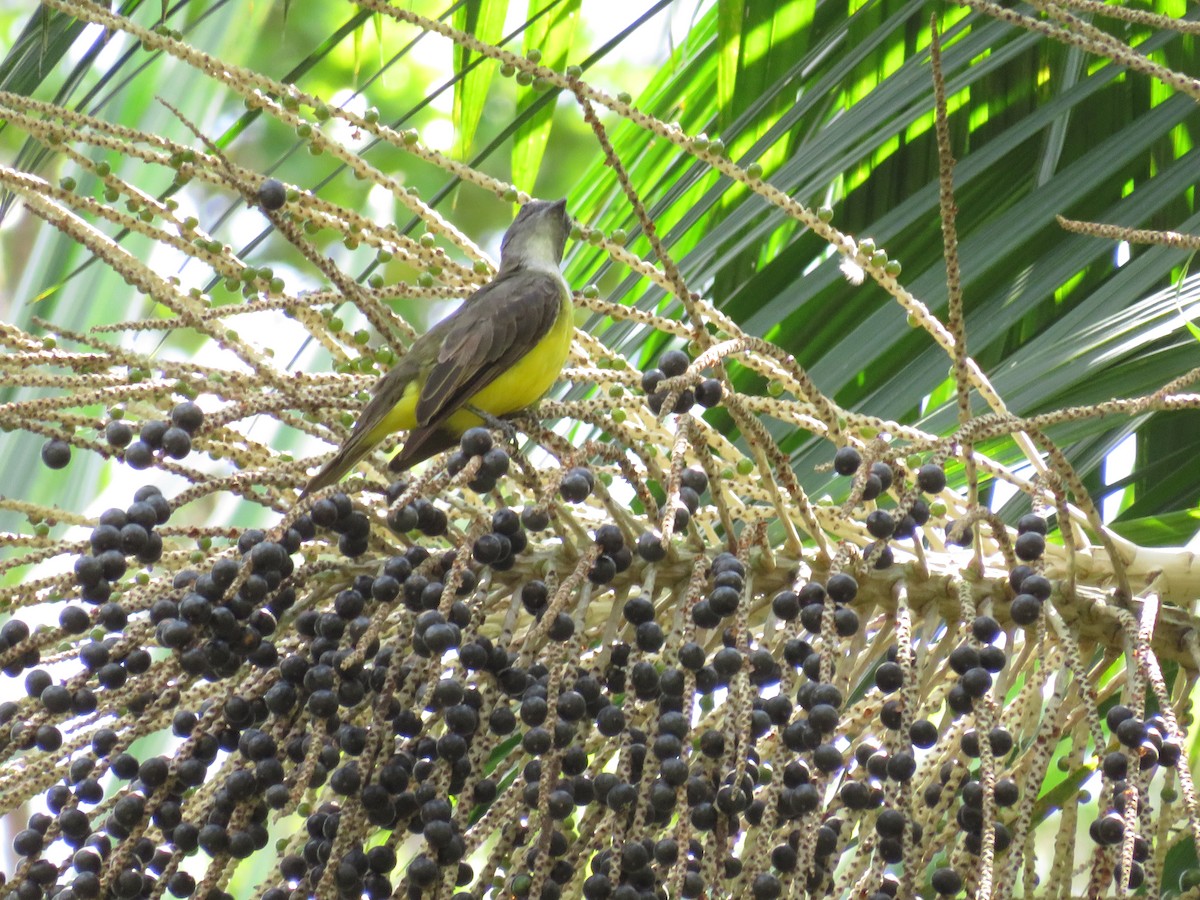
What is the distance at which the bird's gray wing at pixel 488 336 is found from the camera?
2766 millimetres

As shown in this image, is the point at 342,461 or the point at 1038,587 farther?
the point at 342,461

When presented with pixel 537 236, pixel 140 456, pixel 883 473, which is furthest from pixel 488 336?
pixel 883 473

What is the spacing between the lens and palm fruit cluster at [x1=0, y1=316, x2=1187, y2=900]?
1.80m

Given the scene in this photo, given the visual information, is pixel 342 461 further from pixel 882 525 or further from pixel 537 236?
pixel 537 236

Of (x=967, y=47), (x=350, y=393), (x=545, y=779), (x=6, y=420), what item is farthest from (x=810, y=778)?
(x=967, y=47)

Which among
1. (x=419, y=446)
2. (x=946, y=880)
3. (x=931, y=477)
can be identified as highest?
(x=419, y=446)

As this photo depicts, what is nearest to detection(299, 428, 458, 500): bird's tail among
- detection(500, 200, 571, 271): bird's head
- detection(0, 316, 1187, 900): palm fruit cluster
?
detection(0, 316, 1187, 900): palm fruit cluster

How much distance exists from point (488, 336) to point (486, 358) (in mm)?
50

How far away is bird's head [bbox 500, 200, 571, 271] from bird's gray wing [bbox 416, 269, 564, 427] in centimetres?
19

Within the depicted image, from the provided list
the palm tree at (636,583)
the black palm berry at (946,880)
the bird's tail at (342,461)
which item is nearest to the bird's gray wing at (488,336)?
the palm tree at (636,583)

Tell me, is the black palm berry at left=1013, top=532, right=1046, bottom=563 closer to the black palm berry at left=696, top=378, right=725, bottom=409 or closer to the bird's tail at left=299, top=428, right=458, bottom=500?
the black palm berry at left=696, top=378, right=725, bottom=409

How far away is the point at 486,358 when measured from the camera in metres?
2.97

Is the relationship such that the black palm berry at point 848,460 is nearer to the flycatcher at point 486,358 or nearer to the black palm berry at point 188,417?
the flycatcher at point 486,358

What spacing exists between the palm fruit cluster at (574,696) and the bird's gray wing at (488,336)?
52cm
